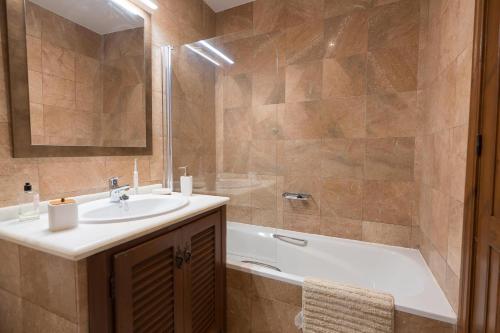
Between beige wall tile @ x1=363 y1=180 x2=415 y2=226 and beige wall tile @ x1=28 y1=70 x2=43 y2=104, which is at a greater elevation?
beige wall tile @ x1=28 y1=70 x2=43 y2=104

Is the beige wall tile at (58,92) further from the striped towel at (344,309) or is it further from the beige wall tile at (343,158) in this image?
the beige wall tile at (343,158)

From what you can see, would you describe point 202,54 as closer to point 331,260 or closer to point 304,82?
point 304,82

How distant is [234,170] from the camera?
83.9 inches

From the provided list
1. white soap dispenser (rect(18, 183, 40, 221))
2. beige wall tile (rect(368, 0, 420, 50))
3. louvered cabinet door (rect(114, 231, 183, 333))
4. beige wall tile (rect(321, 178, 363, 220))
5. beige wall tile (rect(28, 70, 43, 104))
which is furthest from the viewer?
beige wall tile (rect(321, 178, 363, 220))

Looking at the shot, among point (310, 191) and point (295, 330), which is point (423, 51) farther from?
point (295, 330)

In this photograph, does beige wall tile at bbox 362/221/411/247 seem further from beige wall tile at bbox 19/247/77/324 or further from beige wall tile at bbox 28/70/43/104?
beige wall tile at bbox 28/70/43/104

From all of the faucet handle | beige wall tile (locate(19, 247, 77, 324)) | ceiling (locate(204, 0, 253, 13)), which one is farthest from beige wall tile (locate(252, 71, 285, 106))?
beige wall tile (locate(19, 247, 77, 324))

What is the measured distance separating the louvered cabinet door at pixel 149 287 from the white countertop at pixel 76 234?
2.7 inches

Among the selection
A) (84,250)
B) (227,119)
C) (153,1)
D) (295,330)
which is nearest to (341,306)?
(295,330)

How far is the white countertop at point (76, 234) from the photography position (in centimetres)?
73

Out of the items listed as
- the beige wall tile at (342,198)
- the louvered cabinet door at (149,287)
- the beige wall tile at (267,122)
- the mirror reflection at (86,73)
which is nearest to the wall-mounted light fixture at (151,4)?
the mirror reflection at (86,73)

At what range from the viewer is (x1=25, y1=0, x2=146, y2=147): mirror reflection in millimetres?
1135

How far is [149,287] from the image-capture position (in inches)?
38.1

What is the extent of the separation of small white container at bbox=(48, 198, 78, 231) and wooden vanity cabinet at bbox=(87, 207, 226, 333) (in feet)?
0.74
